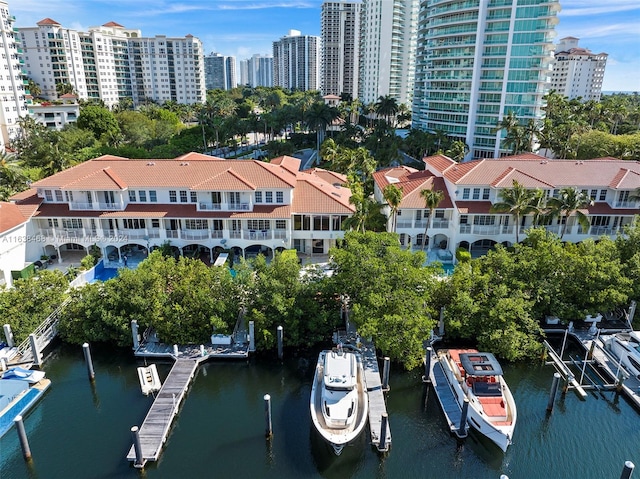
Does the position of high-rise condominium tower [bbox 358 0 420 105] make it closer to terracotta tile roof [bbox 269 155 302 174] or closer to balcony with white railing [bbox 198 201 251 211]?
terracotta tile roof [bbox 269 155 302 174]

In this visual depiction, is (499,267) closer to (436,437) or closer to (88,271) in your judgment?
(436,437)

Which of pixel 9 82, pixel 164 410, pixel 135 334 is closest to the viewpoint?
pixel 164 410

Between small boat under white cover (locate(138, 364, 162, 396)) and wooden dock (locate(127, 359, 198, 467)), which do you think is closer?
wooden dock (locate(127, 359, 198, 467))

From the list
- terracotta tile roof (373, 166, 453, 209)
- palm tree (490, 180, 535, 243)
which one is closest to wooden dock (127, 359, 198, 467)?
terracotta tile roof (373, 166, 453, 209)

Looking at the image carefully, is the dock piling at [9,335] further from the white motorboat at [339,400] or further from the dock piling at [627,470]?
the dock piling at [627,470]

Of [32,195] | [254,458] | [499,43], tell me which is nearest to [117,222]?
[32,195]

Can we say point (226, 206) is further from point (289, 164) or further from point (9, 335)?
point (9, 335)

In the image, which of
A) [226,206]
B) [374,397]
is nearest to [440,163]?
[226,206]
